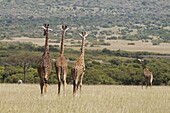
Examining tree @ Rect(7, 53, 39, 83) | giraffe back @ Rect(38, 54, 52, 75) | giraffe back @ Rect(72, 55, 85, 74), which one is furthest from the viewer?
tree @ Rect(7, 53, 39, 83)

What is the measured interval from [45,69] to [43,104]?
3.09m

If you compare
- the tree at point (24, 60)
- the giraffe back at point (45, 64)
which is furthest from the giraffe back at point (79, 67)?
the tree at point (24, 60)

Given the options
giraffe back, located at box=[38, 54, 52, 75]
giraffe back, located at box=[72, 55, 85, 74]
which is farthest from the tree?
giraffe back, located at box=[38, 54, 52, 75]

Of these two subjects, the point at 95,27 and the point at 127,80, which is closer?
the point at 127,80

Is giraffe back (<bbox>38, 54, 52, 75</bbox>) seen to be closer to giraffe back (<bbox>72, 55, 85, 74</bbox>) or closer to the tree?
giraffe back (<bbox>72, 55, 85, 74</bbox>)

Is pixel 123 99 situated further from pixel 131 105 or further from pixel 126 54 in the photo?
pixel 126 54

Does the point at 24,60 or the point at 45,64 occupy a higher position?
the point at 45,64

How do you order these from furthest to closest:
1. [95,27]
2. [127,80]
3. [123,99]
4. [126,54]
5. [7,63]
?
[95,27], [126,54], [7,63], [127,80], [123,99]

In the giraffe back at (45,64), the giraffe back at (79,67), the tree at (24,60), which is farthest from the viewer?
the tree at (24,60)

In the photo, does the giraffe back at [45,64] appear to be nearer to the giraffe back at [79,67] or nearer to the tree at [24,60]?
the giraffe back at [79,67]

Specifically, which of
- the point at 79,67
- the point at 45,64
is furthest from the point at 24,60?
the point at 45,64

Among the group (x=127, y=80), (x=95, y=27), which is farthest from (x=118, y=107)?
(x=95, y=27)

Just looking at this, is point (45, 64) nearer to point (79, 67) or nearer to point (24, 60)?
point (79, 67)

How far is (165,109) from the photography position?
14.0 meters
